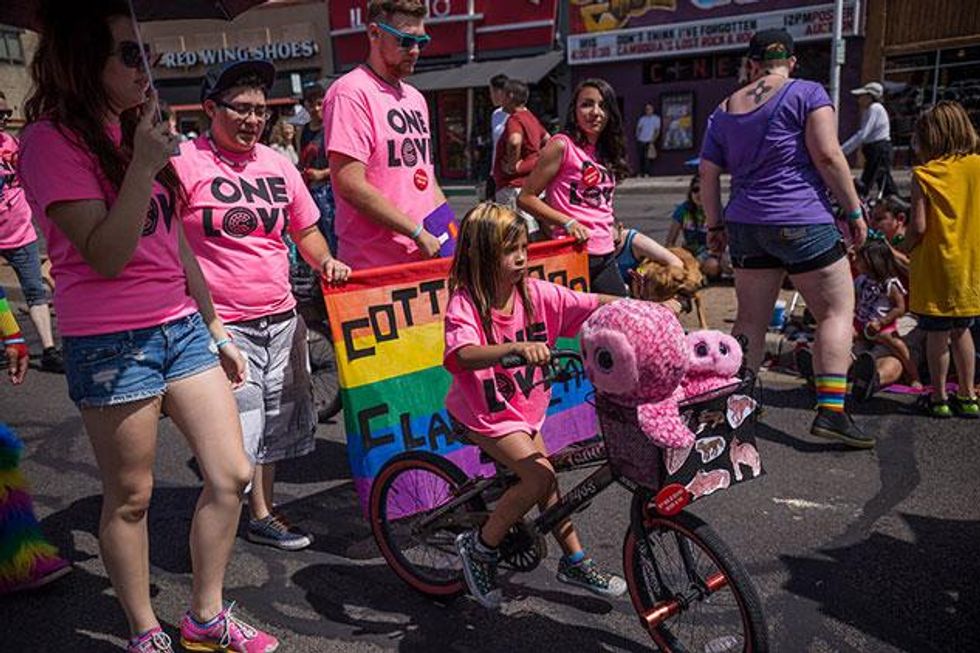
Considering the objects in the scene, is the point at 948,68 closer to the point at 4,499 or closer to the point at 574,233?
the point at 574,233

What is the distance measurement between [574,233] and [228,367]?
6.35ft

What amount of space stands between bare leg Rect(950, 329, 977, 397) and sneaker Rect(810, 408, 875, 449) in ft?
2.79

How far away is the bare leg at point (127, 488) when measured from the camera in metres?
2.42

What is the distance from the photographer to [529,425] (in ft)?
9.70

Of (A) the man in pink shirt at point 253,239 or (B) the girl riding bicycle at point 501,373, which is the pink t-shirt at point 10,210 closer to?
(A) the man in pink shirt at point 253,239

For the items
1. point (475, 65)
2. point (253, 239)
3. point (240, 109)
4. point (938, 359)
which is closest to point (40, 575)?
point (253, 239)

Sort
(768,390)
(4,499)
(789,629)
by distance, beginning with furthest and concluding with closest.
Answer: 1. (768,390)
2. (4,499)
3. (789,629)

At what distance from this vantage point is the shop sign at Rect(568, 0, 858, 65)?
20969mm

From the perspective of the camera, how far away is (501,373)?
2.95 meters

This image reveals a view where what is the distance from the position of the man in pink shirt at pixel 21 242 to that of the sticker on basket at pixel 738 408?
5.59 metres

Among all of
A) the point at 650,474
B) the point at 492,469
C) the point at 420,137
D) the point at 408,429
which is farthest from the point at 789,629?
the point at 420,137

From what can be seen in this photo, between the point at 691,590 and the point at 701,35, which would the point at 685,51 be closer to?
the point at 701,35

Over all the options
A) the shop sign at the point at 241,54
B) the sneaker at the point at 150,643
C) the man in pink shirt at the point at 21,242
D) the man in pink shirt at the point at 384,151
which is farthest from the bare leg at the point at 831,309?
the shop sign at the point at 241,54

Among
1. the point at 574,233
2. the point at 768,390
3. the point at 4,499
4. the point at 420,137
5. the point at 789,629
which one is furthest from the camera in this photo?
the point at 768,390
